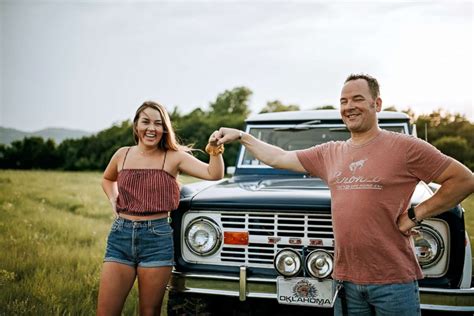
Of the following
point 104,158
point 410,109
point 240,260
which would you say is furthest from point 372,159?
point 104,158

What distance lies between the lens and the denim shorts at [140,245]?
268 cm

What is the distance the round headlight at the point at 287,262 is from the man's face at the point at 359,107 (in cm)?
90

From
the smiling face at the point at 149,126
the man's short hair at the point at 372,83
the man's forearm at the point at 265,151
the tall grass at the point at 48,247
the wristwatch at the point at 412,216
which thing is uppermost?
the man's short hair at the point at 372,83

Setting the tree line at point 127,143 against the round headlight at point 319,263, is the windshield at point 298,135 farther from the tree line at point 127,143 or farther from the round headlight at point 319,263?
the round headlight at point 319,263

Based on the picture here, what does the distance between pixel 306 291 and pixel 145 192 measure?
3.64ft

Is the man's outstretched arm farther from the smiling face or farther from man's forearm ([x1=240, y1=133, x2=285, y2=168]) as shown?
the smiling face

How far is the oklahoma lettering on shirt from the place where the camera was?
6.93 feet

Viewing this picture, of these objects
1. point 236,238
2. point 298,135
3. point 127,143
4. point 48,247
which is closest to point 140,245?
point 236,238

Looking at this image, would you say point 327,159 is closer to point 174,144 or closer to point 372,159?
point 372,159

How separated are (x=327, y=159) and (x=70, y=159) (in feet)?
33.9

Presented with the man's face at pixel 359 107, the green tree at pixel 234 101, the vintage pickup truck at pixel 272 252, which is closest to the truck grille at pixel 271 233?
the vintage pickup truck at pixel 272 252

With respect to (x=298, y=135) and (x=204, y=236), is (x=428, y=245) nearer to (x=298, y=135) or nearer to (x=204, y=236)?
(x=204, y=236)

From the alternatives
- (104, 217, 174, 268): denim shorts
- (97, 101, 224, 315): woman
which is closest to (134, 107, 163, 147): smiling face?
(97, 101, 224, 315): woman

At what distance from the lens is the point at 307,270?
9.01 feet
